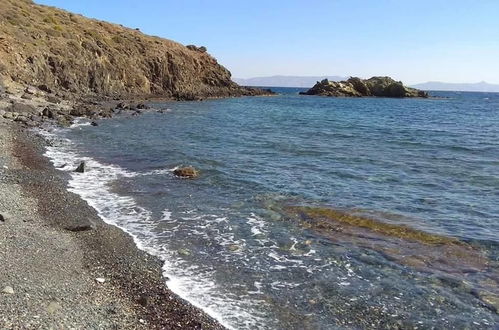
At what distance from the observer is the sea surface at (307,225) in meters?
9.60

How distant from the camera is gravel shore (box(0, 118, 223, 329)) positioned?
25.7 ft

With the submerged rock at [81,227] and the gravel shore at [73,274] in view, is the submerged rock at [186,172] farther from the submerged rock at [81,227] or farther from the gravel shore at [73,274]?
the submerged rock at [81,227]

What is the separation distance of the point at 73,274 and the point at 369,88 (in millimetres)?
136901

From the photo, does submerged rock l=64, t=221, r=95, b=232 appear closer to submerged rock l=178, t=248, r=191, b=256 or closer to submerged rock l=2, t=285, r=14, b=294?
submerged rock l=178, t=248, r=191, b=256

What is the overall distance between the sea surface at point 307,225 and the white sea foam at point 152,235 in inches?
1.6

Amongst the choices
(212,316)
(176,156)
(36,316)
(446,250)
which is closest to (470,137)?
(176,156)

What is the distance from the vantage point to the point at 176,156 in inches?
1066

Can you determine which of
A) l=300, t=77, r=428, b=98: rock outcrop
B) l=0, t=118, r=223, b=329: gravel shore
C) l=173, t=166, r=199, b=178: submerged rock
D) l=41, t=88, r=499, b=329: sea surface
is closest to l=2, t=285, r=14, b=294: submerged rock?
l=0, t=118, r=223, b=329: gravel shore

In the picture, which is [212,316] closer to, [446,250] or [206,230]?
[206,230]

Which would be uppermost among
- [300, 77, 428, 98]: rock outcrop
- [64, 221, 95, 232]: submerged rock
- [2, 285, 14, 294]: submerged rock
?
[300, 77, 428, 98]: rock outcrop

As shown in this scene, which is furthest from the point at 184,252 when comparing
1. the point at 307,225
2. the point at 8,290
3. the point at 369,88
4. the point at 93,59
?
the point at 369,88

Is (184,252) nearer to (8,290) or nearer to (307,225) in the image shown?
(307,225)

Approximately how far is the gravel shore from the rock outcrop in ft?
418

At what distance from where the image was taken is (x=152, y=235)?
13375 mm
